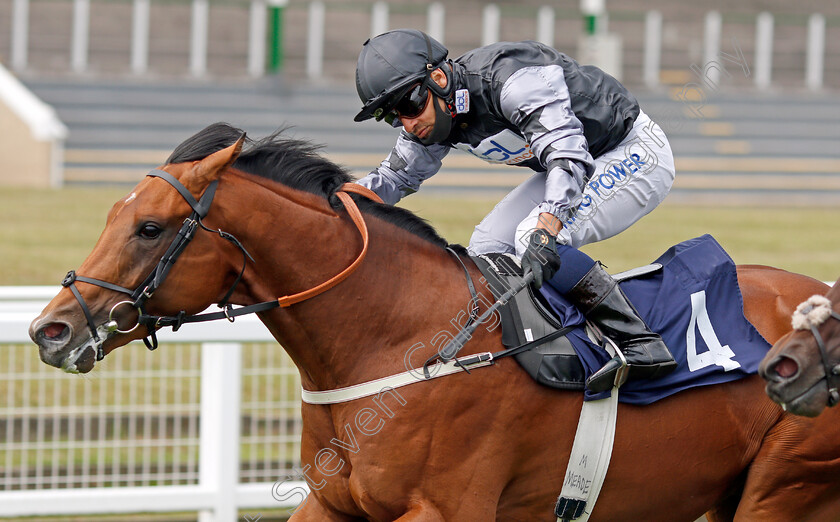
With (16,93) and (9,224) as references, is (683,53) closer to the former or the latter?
(16,93)

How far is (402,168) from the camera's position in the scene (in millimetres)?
3389

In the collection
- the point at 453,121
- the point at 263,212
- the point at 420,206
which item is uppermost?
the point at 453,121

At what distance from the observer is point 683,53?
1836 cm

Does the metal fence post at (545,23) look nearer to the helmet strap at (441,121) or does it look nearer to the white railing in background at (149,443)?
the white railing in background at (149,443)

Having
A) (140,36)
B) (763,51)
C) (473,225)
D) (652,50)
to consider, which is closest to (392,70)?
(473,225)

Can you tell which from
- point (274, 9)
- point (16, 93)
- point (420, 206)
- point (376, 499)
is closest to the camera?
point (376, 499)

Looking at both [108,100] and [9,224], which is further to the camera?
[108,100]

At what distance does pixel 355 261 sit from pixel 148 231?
531 millimetres

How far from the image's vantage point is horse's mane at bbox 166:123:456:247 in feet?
8.94

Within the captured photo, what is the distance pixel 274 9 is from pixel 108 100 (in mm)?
2803

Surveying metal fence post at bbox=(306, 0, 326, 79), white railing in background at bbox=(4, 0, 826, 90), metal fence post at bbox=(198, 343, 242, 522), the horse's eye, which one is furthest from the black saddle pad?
metal fence post at bbox=(306, 0, 326, 79)

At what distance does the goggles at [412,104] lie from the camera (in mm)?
2926

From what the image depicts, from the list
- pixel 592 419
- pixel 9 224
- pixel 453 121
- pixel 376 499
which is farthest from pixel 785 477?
pixel 9 224

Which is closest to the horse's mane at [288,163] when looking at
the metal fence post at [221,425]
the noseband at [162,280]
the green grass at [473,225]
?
the noseband at [162,280]
